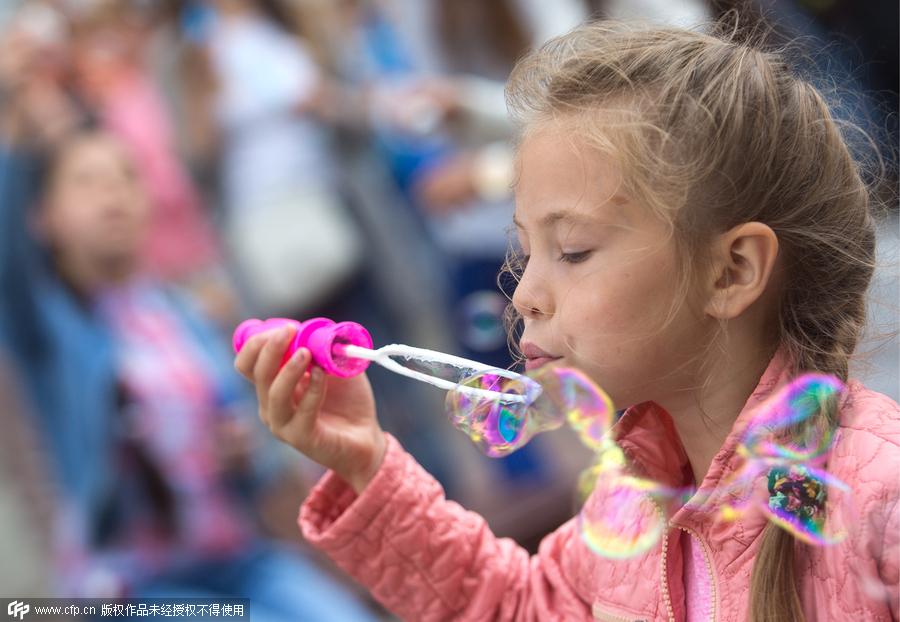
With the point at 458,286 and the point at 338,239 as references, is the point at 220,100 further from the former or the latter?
the point at 458,286

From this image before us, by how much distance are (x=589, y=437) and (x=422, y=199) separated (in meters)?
1.48

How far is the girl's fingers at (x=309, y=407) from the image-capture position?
3.27 feet

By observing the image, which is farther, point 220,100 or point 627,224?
point 220,100

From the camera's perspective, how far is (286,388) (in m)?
0.99

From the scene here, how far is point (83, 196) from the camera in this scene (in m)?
2.08

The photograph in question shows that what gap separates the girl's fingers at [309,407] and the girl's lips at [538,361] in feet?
0.70

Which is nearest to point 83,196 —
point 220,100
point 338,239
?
point 220,100

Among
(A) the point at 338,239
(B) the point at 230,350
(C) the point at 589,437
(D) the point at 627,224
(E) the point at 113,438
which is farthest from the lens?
(A) the point at 338,239

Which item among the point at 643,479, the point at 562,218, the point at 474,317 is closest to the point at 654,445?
the point at 643,479

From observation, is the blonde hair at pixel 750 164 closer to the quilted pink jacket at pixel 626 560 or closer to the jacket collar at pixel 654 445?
the quilted pink jacket at pixel 626 560

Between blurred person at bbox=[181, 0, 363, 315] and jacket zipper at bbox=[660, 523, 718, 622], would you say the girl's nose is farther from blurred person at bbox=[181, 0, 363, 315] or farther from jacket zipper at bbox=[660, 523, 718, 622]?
blurred person at bbox=[181, 0, 363, 315]

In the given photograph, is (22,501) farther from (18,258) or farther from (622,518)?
(622,518)

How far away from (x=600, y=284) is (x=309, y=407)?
34 cm

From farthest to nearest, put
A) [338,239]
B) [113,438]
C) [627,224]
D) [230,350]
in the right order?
1. [338,239]
2. [230,350]
3. [113,438]
4. [627,224]
